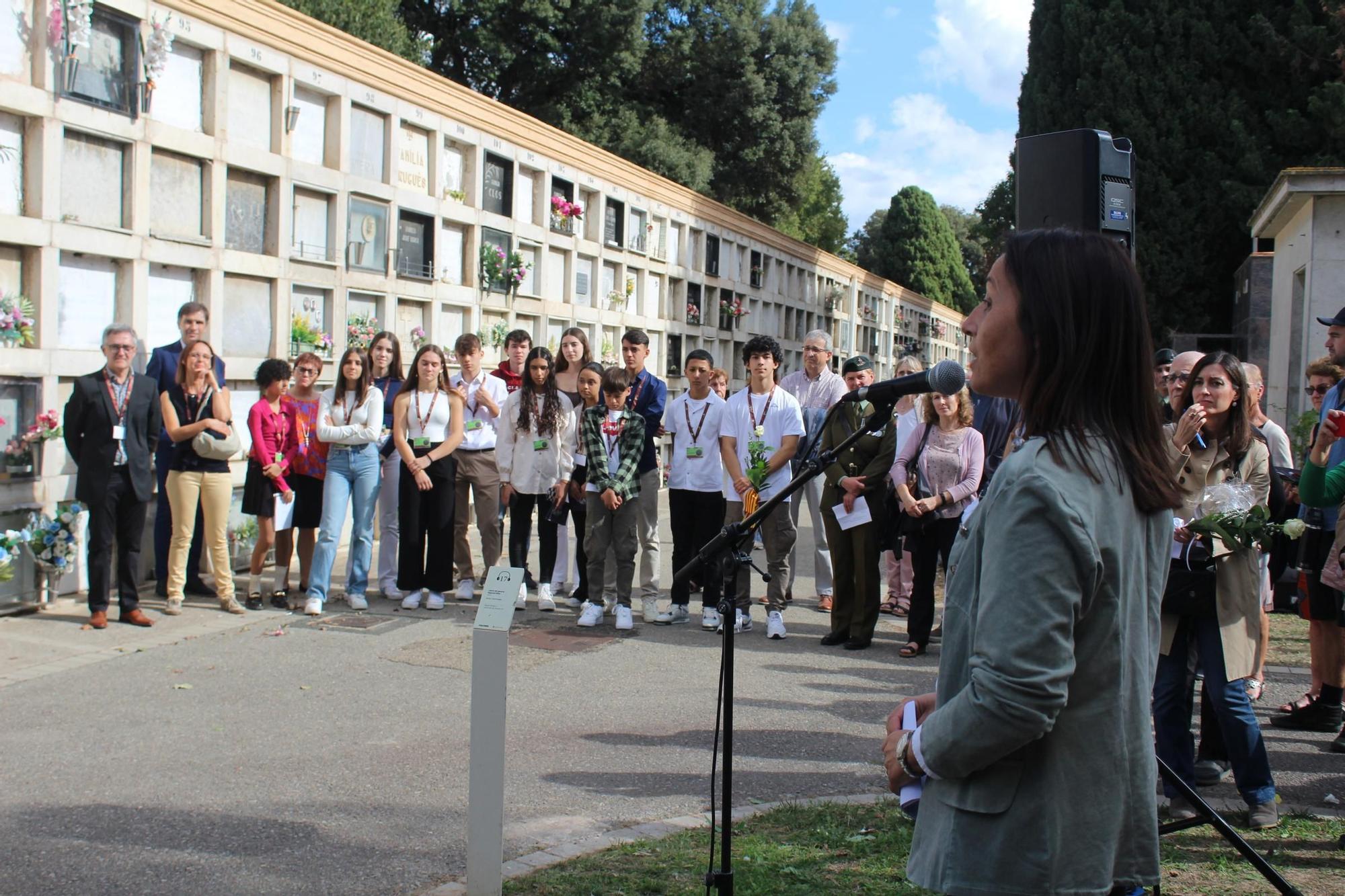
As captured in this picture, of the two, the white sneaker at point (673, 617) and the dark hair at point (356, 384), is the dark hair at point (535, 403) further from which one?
the white sneaker at point (673, 617)

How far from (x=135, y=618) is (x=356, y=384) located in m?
2.17

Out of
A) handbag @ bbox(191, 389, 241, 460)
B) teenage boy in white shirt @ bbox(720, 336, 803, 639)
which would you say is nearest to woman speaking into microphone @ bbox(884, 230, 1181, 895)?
teenage boy in white shirt @ bbox(720, 336, 803, 639)

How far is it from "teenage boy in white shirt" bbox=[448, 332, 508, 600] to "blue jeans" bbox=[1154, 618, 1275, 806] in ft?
18.2

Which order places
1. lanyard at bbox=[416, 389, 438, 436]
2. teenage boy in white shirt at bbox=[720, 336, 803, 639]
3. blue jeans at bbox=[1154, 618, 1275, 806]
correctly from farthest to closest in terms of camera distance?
1. lanyard at bbox=[416, 389, 438, 436]
2. teenage boy in white shirt at bbox=[720, 336, 803, 639]
3. blue jeans at bbox=[1154, 618, 1275, 806]

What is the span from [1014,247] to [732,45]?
110 ft

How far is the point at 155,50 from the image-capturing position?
8141 mm

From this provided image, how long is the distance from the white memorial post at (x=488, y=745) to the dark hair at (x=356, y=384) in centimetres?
500

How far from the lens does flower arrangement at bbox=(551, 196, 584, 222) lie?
13703 mm

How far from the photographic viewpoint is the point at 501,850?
3.43 meters

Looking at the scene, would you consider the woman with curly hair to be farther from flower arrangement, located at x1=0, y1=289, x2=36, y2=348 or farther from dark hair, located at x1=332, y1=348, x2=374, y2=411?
flower arrangement, located at x1=0, y1=289, x2=36, y2=348

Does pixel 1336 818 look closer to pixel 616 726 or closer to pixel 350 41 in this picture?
pixel 616 726

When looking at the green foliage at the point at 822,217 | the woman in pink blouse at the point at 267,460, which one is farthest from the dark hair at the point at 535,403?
the green foliage at the point at 822,217

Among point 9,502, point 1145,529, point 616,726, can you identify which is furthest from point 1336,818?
point 9,502

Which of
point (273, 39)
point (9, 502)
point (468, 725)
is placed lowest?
point (468, 725)
